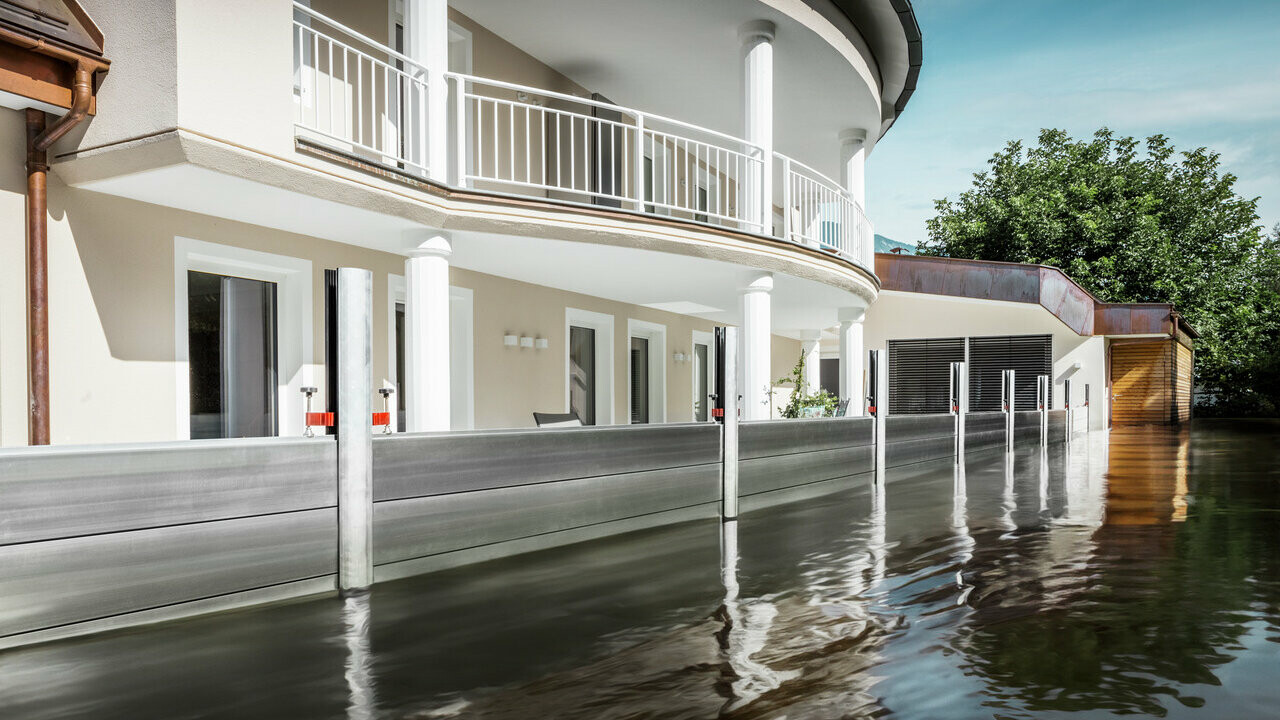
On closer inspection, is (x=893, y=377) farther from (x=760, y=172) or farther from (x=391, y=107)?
(x=391, y=107)

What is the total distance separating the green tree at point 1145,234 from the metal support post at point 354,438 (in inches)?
1274

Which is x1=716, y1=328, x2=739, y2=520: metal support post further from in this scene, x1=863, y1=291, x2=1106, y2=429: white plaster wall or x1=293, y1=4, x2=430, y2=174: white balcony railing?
x1=863, y1=291, x2=1106, y2=429: white plaster wall

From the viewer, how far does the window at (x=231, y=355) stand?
7.69 m

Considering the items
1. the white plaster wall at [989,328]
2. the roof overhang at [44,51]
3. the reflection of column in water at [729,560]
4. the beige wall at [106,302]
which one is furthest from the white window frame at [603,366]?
the white plaster wall at [989,328]

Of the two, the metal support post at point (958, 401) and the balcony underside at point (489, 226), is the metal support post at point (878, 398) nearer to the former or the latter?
the balcony underside at point (489, 226)

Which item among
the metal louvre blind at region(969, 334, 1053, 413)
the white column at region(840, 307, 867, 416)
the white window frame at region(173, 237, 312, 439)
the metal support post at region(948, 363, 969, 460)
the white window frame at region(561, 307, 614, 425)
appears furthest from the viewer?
the metal louvre blind at region(969, 334, 1053, 413)

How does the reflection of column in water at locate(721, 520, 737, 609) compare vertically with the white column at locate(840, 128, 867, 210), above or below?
below

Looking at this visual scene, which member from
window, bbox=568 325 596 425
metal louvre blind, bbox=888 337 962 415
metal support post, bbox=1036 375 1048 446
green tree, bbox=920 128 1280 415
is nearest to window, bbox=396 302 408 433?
window, bbox=568 325 596 425

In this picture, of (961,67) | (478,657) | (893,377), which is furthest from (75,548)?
(961,67)

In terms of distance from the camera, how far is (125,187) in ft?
21.3

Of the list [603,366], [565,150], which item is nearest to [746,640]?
[565,150]

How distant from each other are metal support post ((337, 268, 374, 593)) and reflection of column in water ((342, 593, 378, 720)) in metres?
0.21

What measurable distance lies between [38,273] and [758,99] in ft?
25.4

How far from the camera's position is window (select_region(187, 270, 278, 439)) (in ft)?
25.2
